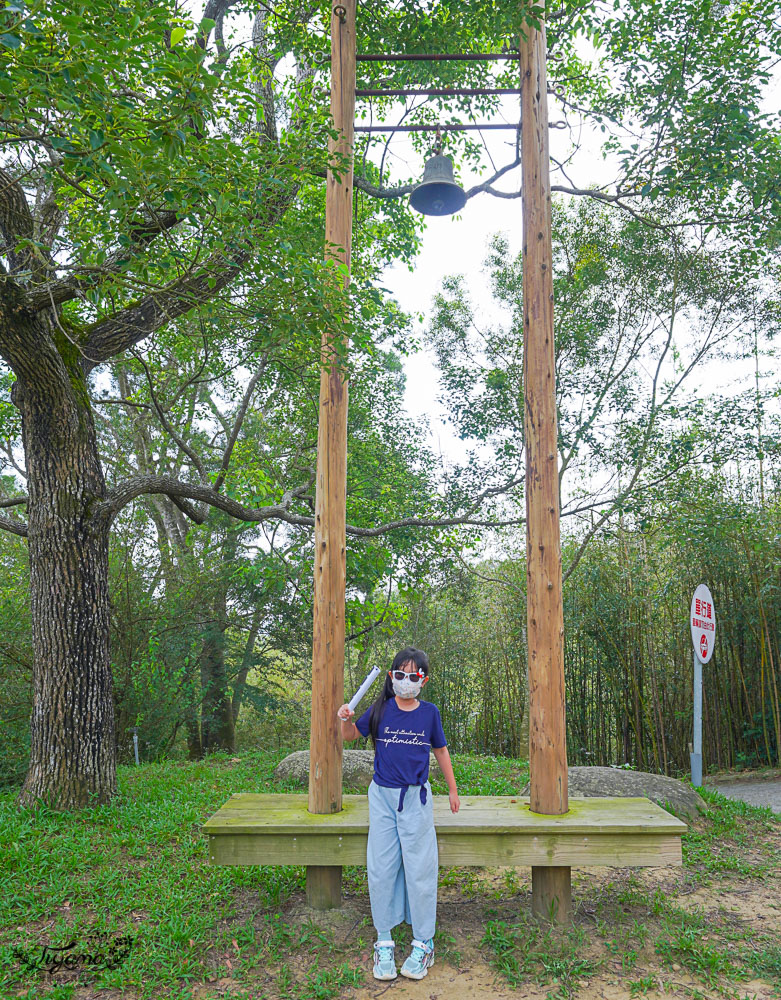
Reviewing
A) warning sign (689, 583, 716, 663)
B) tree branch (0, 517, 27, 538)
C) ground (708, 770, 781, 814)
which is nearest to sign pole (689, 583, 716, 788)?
warning sign (689, 583, 716, 663)

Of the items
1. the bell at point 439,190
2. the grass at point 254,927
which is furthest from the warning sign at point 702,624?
the bell at point 439,190

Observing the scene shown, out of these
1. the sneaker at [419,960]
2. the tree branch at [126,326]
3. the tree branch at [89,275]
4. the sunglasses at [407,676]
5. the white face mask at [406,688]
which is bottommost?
the sneaker at [419,960]

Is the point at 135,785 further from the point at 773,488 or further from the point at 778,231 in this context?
the point at 773,488

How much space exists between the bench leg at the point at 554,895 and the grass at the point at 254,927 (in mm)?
74

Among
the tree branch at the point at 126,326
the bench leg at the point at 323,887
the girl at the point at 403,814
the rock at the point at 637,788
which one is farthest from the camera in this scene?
the tree branch at the point at 126,326

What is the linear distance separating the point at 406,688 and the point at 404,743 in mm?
238

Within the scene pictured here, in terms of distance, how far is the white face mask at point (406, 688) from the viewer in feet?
10.3

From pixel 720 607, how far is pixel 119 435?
8500 millimetres

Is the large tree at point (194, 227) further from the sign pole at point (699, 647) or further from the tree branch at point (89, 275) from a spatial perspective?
the sign pole at point (699, 647)

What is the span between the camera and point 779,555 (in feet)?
24.1

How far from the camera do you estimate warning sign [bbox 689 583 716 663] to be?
224 inches

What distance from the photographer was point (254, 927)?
3.24m

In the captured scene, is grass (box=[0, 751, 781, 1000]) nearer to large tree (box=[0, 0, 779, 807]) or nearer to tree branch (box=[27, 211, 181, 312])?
large tree (box=[0, 0, 779, 807])

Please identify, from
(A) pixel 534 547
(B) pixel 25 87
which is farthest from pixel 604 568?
(B) pixel 25 87
